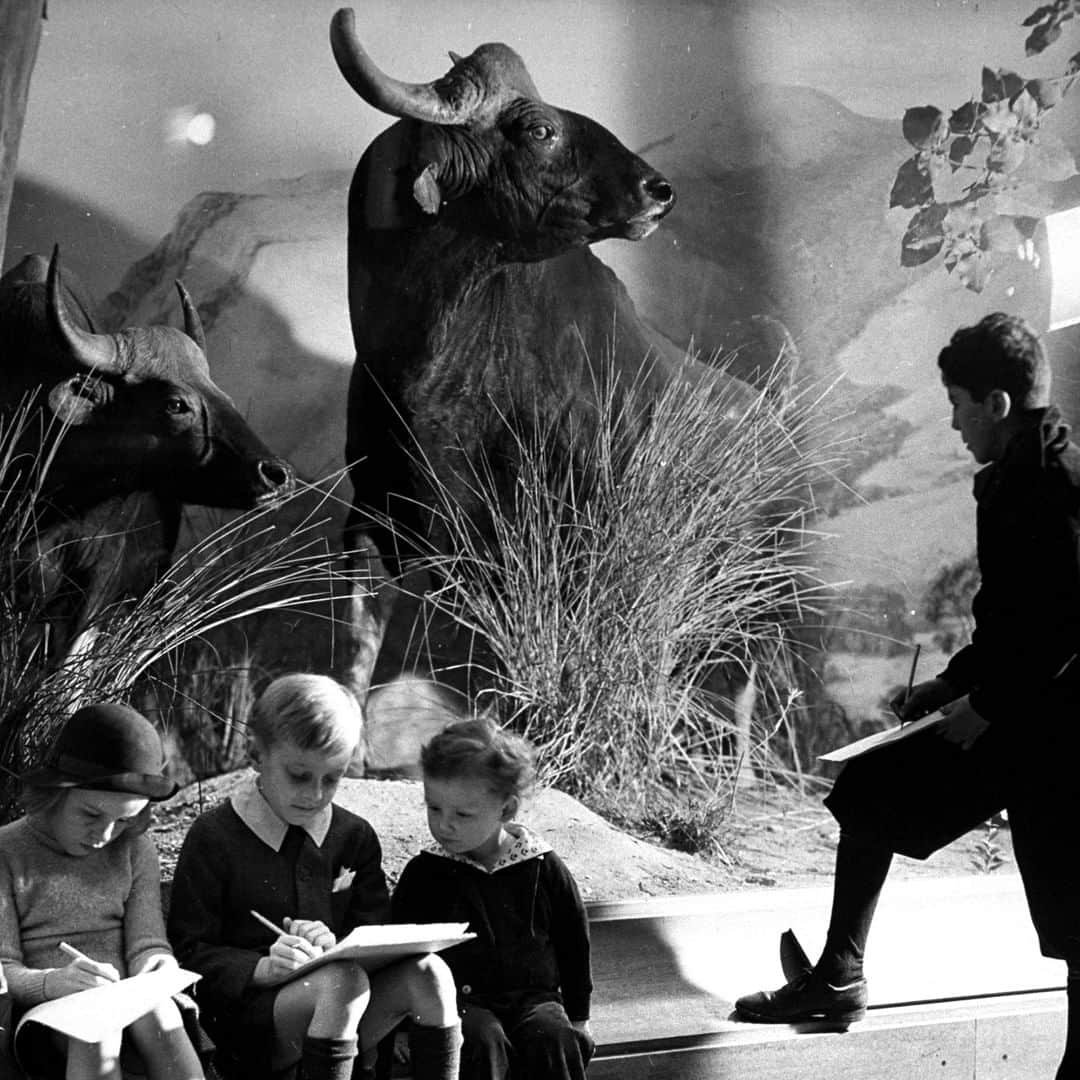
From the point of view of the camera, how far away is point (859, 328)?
15.9 ft

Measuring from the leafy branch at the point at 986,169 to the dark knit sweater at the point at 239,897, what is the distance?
3.04m

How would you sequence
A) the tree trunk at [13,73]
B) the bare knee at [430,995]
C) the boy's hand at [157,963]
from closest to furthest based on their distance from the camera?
the boy's hand at [157,963] < the bare knee at [430,995] < the tree trunk at [13,73]

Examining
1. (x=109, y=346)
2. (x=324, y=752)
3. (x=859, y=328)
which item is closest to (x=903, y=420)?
(x=859, y=328)

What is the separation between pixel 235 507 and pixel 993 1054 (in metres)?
2.14

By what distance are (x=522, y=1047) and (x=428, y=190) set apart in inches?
90.9

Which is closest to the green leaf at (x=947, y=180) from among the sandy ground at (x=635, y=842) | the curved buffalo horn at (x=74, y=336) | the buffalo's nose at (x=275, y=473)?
the sandy ground at (x=635, y=842)

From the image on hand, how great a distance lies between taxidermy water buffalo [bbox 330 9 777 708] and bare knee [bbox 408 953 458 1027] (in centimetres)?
162

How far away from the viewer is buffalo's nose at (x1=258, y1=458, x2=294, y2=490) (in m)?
3.92

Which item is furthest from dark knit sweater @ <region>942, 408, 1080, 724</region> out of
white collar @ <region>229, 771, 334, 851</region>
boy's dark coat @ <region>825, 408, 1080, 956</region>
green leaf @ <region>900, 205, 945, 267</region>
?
green leaf @ <region>900, 205, 945, 267</region>

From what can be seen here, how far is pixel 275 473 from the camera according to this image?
393 centimetres

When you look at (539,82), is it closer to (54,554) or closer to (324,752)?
(54,554)

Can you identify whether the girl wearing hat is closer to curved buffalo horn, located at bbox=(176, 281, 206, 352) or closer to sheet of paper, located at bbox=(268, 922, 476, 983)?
sheet of paper, located at bbox=(268, 922, 476, 983)

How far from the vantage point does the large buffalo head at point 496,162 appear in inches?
160

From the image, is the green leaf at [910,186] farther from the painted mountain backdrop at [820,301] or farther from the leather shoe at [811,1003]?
the leather shoe at [811,1003]
